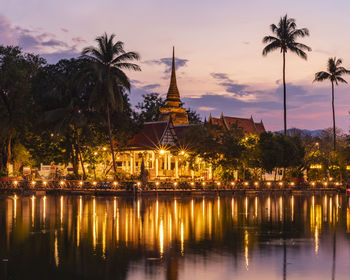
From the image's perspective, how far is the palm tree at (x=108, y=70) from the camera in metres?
46.4

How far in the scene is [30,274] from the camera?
12.4 metres

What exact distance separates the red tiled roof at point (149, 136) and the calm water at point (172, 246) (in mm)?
29936

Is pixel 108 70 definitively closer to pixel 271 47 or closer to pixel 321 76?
pixel 271 47

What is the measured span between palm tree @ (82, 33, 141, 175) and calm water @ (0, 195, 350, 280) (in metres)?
21.2

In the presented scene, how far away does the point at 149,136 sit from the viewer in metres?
58.0

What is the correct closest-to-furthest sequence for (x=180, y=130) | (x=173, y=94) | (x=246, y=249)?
(x=246, y=249) < (x=180, y=130) < (x=173, y=94)

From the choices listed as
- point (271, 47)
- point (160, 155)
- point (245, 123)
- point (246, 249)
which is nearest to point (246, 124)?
point (245, 123)

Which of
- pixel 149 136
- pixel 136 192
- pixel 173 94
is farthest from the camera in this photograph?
pixel 173 94

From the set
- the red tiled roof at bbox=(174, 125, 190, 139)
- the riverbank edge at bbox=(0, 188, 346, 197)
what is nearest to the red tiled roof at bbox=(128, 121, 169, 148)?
the red tiled roof at bbox=(174, 125, 190, 139)

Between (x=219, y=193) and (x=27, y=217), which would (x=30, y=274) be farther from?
(x=219, y=193)

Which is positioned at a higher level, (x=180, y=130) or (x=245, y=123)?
(x=245, y=123)

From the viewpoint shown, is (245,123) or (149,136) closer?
(149,136)

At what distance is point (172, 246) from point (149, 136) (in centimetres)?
4189

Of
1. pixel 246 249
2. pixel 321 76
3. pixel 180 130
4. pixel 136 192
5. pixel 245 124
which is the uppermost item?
pixel 321 76
